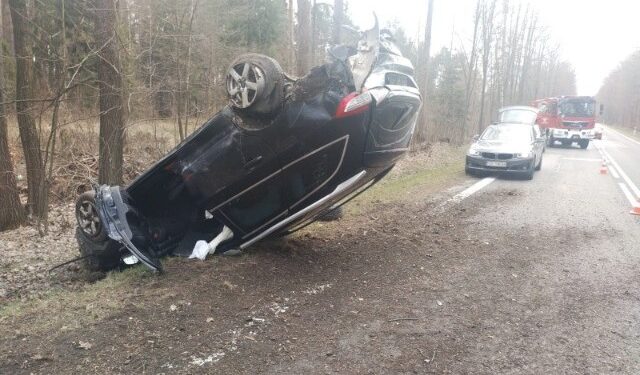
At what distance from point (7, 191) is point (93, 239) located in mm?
4725

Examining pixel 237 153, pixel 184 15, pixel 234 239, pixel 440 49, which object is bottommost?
pixel 234 239

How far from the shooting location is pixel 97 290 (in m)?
4.01

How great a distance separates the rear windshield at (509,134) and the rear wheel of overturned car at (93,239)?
38.0ft

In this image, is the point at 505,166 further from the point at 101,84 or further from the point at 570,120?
the point at 570,120

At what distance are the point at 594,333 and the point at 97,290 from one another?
4017mm

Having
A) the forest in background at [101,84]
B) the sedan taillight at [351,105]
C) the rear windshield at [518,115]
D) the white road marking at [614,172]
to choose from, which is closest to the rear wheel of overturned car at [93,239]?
the forest in background at [101,84]

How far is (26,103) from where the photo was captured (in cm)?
752

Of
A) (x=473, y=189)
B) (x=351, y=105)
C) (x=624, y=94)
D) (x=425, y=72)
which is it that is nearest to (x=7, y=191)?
(x=351, y=105)

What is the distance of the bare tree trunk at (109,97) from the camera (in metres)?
7.25

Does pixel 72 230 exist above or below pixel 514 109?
below

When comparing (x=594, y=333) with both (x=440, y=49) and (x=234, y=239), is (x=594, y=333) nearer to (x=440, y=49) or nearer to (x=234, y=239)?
(x=234, y=239)

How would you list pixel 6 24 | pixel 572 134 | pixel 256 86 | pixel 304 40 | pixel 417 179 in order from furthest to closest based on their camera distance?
pixel 572 134 < pixel 304 40 < pixel 6 24 < pixel 417 179 < pixel 256 86

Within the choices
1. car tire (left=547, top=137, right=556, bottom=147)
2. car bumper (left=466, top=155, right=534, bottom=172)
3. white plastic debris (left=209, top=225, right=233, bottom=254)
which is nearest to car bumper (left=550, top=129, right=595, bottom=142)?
car tire (left=547, top=137, right=556, bottom=147)

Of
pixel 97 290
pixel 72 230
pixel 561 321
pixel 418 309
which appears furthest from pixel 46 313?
pixel 72 230
